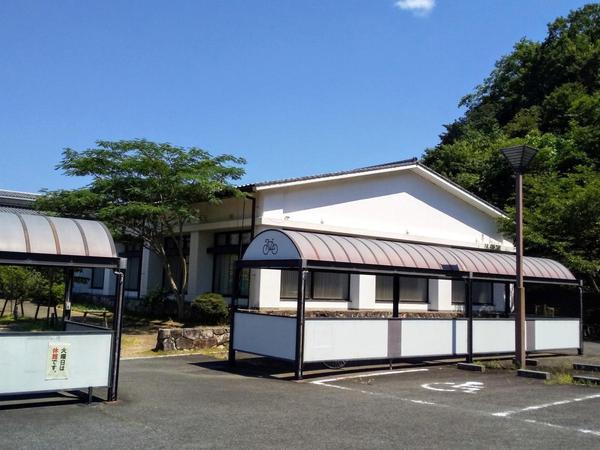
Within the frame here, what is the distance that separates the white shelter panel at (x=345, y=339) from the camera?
39.2ft

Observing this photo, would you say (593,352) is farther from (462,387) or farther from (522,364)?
(462,387)

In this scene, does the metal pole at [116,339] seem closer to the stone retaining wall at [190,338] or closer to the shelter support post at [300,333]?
the shelter support post at [300,333]

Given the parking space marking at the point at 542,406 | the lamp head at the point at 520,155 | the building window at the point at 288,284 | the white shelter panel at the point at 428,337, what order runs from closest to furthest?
1. the parking space marking at the point at 542,406
2. the lamp head at the point at 520,155
3. the white shelter panel at the point at 428,337
4. the building window at the point at 288,284

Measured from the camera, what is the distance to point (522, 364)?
1352cm

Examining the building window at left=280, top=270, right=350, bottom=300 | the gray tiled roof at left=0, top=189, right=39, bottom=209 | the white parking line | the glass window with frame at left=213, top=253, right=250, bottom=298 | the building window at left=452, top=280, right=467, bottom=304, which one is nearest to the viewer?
the white parking line

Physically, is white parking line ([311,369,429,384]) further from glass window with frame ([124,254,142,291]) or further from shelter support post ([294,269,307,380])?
glass window with frame ([124,254,142,291])

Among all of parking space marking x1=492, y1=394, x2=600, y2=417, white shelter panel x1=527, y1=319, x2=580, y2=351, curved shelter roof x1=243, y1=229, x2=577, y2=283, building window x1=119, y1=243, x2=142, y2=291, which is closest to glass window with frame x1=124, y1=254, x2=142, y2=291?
building window x1=119, y1=243, x2=142, y2=291

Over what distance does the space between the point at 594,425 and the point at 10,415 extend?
794 cm

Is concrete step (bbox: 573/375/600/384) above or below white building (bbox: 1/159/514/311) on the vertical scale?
below

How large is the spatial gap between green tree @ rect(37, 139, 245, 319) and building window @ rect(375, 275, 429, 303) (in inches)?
278

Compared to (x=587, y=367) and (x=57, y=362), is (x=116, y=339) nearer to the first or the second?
(x=57, y=362)

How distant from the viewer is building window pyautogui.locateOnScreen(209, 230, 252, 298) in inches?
808

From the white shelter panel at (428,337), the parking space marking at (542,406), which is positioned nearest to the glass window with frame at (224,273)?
the white shelter panel at (428,337)

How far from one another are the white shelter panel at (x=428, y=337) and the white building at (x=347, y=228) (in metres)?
6.11
